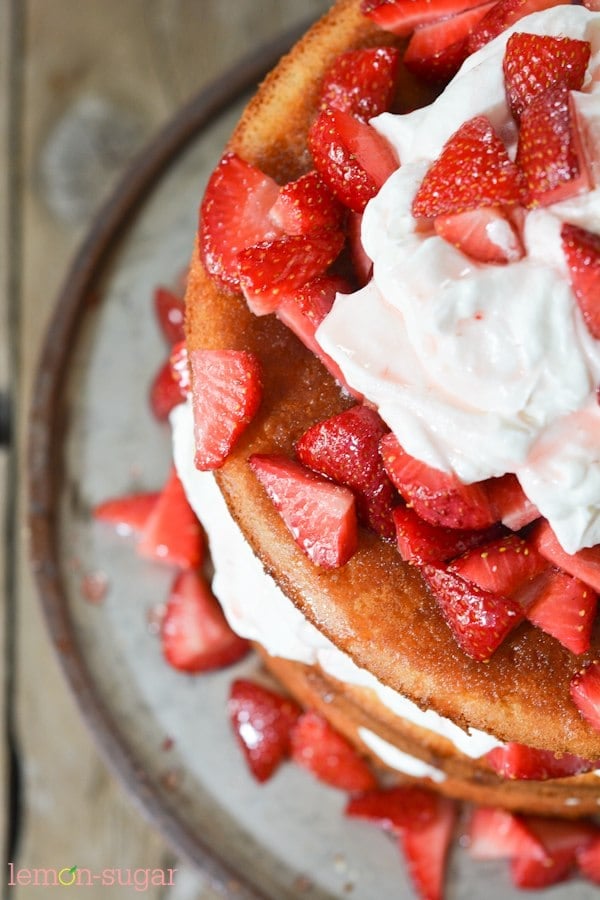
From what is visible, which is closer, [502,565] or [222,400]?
[502,565]

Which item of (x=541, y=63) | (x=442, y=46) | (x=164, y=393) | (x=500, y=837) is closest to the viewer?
(x=541, y=63)

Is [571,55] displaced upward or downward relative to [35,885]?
upward

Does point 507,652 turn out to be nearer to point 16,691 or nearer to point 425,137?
point 425,137

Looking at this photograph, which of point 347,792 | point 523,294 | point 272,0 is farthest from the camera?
point 272,0

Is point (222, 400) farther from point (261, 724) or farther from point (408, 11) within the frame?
point (261, 724)

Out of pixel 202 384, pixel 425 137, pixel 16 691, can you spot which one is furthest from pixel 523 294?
pixel 16 691

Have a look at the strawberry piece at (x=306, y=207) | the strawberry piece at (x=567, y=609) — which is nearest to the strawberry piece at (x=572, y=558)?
the strawberry piece at (x=567, y=609)

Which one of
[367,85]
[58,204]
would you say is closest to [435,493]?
[367,85]
